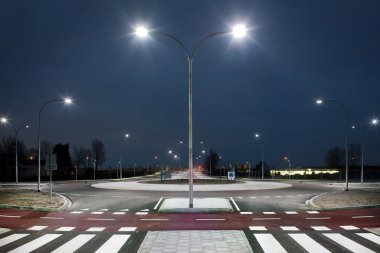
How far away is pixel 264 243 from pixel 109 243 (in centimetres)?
456

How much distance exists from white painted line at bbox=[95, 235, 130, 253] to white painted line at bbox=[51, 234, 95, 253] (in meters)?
0.70

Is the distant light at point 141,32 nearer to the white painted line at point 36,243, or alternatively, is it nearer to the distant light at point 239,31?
the distant light at point 239,31

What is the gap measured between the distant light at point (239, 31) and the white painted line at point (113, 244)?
10.4 m

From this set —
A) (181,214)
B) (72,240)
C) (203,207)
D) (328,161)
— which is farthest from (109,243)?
(328,161)

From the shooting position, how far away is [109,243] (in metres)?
13.6

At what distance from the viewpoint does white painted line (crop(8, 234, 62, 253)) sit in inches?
495

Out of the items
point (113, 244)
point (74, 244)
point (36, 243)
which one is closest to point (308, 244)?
point (113, 244)

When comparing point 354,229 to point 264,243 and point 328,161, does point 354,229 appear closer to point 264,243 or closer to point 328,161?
point 264,243

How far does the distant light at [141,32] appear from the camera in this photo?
20672mm

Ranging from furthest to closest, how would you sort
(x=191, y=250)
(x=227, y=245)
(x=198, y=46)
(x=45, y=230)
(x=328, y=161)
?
(x=328, y=161) < (x=198, y=46) < (x=45, y=230) < (x=227, y=245) < (x=191, y=250)

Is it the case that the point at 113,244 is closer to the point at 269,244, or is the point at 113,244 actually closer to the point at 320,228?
the point at 269,244

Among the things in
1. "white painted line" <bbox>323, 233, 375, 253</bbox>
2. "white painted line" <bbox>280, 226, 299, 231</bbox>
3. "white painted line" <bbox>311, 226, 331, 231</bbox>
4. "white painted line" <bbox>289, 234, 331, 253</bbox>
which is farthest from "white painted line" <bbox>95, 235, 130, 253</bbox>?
"white painted line" <bbox>311, 226, 331, 231</bbox>

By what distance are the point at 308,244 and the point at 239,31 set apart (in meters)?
10.5

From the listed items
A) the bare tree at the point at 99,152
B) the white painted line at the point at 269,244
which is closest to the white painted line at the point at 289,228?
the white painted line at the point at 269,244
